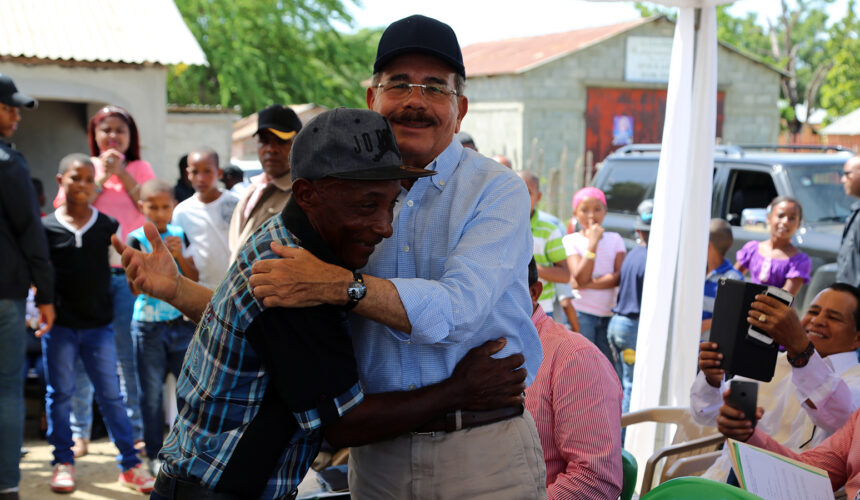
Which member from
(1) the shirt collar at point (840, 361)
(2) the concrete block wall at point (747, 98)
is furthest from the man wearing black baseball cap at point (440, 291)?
(2) the concrete block wall at point (747, 98)

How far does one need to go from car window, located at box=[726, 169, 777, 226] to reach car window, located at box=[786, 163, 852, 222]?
0.90ft

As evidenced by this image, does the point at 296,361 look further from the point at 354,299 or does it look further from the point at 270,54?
the point at 270,54

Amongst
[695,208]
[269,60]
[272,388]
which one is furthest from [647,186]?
[269,60]

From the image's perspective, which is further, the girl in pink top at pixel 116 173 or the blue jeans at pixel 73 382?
the girl in pink top at pixel 116 173

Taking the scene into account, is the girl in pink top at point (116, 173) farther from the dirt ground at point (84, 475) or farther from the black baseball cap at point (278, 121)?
the black baseball cap at point (278, 121)

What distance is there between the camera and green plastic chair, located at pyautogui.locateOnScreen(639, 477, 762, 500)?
2232 mm

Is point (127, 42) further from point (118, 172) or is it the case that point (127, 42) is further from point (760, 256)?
point (760, 256)

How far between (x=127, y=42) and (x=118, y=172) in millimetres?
5273

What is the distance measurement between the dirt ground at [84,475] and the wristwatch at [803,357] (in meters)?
4.00

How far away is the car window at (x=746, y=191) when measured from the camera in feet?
26.7

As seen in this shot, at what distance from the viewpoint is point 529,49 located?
27.9 metres

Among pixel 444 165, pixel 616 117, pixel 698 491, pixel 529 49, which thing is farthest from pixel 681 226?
pixel 529 49

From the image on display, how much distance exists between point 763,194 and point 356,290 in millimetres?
7574

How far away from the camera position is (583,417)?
9.02 ft
